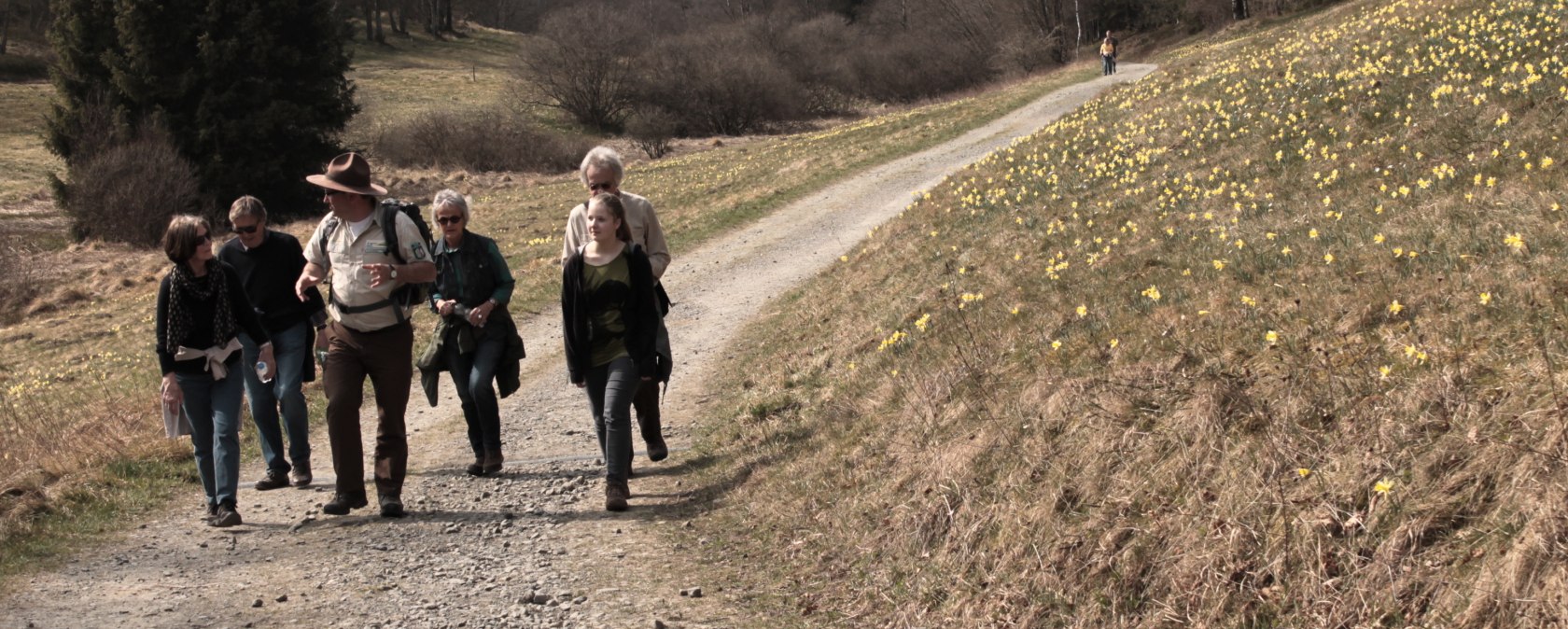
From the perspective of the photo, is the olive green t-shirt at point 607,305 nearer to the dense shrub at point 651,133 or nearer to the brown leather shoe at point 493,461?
the brown leather shoe at point 493,461

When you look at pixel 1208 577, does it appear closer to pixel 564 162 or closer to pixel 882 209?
pixel 882 209

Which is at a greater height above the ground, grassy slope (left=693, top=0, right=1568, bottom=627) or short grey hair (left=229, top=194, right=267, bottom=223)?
short grey hair (left=229, top=194, right=267, bottom=223)

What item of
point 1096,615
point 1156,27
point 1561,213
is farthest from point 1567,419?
point 1156,27

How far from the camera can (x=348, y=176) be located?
23.7ft

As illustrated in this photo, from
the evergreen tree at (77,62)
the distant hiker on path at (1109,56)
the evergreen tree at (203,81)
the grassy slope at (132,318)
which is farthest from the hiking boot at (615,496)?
the evergreen tree at (77,62)

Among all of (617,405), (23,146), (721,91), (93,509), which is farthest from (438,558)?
(23,146)

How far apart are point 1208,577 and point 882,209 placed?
16.9 meters

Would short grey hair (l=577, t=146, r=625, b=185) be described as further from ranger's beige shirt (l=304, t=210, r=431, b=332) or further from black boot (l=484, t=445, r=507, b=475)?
black boot (l=484, t=445, r=507, b=475)

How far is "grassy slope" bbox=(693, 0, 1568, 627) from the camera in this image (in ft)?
14.2

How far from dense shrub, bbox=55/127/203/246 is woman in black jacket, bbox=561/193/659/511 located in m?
34.0

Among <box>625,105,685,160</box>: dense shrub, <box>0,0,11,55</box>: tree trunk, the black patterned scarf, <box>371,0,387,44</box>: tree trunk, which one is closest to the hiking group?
the black patterned scarf

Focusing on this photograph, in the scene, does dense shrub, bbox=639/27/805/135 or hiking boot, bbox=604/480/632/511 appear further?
dense shrub, bbox=639/27/805/135

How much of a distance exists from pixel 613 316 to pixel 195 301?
2496 mm

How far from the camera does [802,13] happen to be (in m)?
95.0
